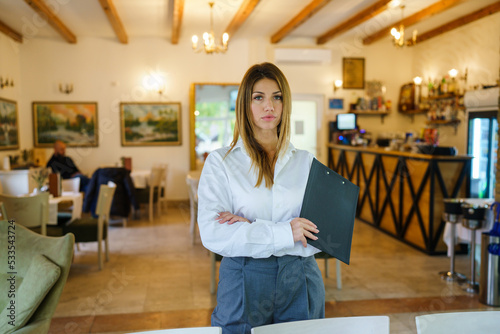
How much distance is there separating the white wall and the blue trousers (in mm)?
7993

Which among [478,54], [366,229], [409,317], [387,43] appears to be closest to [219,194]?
[409,317]

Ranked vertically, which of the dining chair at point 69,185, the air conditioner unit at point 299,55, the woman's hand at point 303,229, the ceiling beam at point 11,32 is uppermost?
the ceiling beam at point 11,32

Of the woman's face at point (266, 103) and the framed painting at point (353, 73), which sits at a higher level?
the framed painting at point (353, 73)

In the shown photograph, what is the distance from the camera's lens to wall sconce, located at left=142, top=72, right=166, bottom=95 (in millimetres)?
9672

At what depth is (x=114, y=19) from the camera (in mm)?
7602

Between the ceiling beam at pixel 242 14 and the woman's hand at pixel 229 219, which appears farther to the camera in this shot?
the ceiling beam at pixel 242 14

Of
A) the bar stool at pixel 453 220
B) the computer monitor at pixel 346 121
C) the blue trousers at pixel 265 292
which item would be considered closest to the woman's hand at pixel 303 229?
the blue trousers at pixel 265 292

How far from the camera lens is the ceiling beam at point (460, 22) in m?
7.52

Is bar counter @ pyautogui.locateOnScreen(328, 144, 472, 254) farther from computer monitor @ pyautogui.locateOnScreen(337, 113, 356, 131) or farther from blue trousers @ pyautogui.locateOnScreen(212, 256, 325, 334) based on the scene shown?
blue trousers @ pyautogui.locateOnScreen(212, 256, 325, 334)

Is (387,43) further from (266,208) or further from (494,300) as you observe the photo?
(266,208)

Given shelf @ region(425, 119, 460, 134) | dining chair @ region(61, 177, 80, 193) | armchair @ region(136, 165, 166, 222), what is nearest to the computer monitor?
shelf @ region(425, 119, 460, 134)

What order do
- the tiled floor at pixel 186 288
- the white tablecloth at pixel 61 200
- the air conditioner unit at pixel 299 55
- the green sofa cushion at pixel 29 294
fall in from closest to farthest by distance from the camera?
the green sofa cushion at pixel 29 294, the tiled floor at pixel 186 288, the white tablecloth at pixel 61 200, the air conditioner unit at pixel 299 55

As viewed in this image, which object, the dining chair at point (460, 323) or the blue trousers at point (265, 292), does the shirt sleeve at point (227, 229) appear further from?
the dining chair at point (460, 323)

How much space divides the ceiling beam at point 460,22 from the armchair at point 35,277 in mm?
7017
